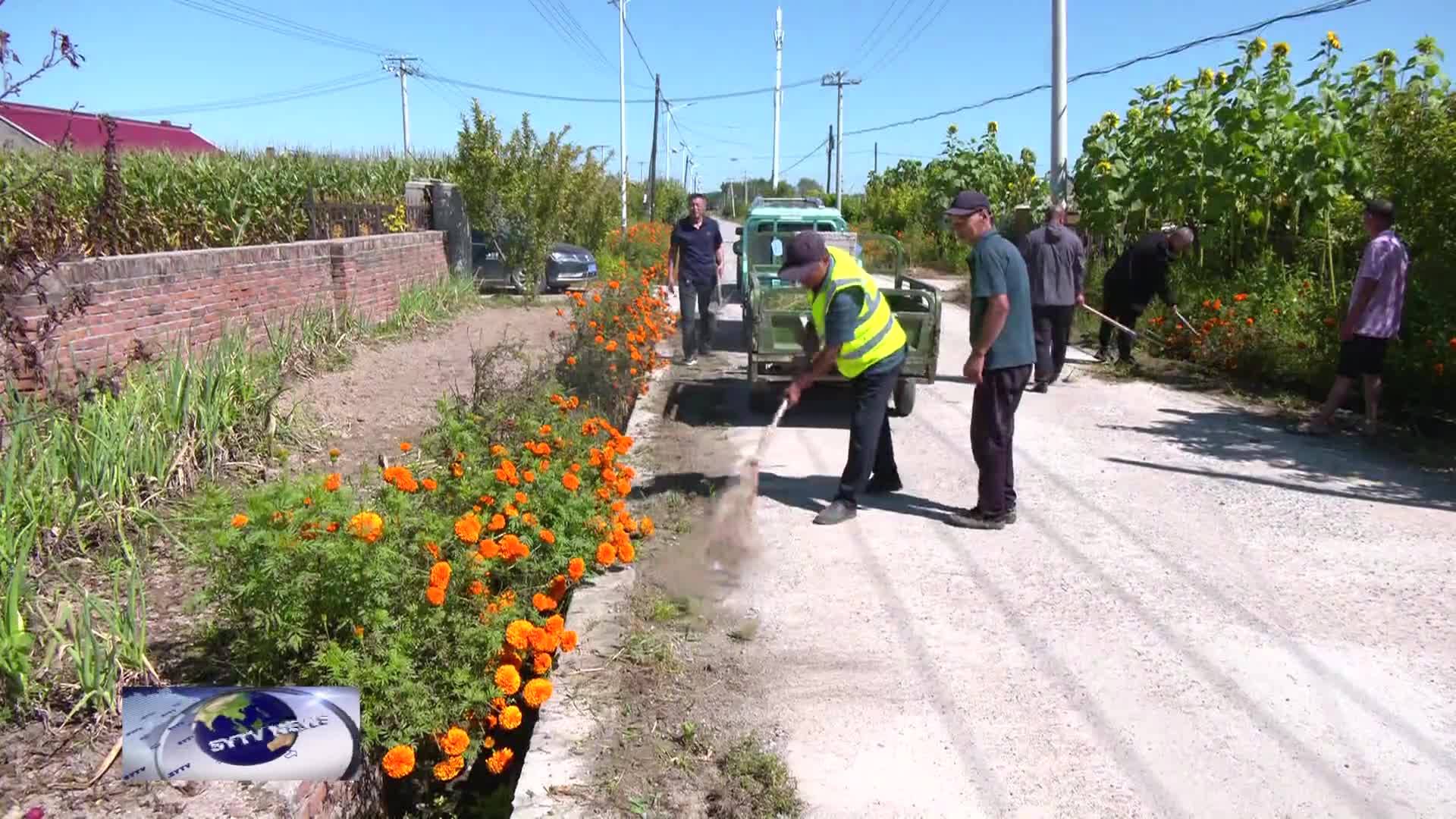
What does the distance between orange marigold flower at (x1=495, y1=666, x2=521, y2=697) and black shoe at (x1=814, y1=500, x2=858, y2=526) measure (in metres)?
2.96

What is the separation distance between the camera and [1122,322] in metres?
11.6

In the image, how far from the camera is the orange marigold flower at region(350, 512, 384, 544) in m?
3.27

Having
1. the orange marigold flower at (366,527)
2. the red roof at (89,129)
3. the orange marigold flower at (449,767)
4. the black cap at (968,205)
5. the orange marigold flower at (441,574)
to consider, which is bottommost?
the orange marigold flower at (449,767)

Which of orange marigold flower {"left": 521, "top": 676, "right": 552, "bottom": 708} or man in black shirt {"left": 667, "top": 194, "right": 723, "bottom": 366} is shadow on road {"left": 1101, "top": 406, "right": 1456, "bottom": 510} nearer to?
man in black shirt {"left": 667, "top": 194, "right": 723, "bottom": 366}

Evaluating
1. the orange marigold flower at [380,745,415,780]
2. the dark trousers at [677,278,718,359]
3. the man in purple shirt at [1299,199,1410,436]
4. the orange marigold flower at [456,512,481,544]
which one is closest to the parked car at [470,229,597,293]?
the dark trousers at [677,278,718,359]

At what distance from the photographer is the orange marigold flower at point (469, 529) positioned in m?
3.54

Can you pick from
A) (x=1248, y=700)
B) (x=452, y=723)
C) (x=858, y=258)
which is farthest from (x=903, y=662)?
(x=858, y=258)

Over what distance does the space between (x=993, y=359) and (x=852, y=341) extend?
31.5 inches

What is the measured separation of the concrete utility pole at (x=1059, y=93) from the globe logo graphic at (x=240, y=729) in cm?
1355

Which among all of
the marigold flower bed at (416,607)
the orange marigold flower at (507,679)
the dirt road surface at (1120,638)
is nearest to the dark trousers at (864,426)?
the dirt road surface at (1120,638)

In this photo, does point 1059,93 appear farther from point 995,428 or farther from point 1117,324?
point 995,428

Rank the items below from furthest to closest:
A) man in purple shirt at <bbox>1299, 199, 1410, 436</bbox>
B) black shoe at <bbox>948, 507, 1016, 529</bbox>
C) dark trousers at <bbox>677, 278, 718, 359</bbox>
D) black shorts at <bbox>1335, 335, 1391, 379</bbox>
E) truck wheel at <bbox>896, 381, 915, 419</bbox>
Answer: dark trousers at <bbox>677, 278, 718, 359</bbox> → truck wheel at <bbox>896, 381, 915, 419</bbox> → black shorts at <bbox>1335, 335, 1391, 379</bbox> → man in purple shirt at <bbox>1299, 199, 1410, 436</bbox> → black shoe at <bbox>948, 507, 1016, 529</bbox>

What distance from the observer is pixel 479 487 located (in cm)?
429

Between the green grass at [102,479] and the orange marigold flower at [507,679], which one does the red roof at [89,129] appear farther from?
the orange marigold flower at [507,679]
